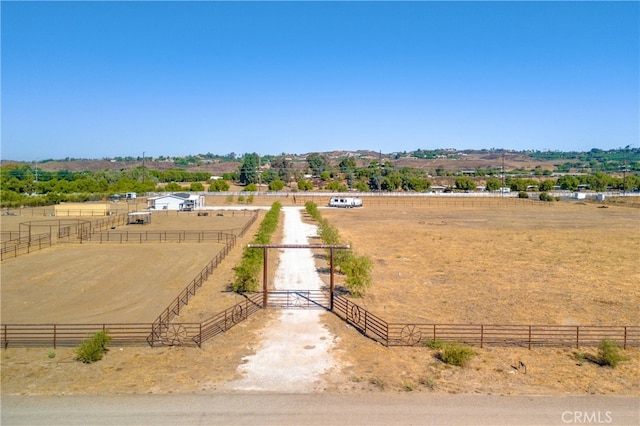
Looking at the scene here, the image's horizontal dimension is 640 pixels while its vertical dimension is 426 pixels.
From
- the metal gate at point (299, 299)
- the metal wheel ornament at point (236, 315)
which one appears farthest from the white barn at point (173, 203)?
the metal wheel ornament at point (236, 315)

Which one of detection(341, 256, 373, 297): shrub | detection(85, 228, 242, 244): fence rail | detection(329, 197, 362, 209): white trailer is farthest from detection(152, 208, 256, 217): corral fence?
detection(341, 256, 373, 297): shrub

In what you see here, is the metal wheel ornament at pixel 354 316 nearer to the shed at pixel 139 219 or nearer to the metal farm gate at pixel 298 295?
the metal farm gate at pixel 298 295

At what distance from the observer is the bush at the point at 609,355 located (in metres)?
14.9

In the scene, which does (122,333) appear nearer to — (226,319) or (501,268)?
(226,319)

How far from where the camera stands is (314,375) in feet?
46.3

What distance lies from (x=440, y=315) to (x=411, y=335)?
3.96m

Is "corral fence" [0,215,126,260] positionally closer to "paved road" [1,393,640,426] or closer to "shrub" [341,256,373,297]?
"shrub" [341,256,373,297]

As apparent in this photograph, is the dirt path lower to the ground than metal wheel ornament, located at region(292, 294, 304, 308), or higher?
lower

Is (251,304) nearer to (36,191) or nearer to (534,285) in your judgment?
(534,285)

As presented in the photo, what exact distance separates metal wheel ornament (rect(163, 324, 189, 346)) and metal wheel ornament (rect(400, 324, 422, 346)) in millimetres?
7343

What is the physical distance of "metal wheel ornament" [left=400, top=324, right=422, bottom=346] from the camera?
55.3ft

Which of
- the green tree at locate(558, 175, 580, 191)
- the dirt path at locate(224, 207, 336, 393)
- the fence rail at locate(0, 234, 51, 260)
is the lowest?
the dirt path at locate(224, 207, 336, 393)

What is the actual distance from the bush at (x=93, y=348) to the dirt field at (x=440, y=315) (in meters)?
0.30

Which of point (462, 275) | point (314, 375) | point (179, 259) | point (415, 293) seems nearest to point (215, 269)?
point (179, 259)
